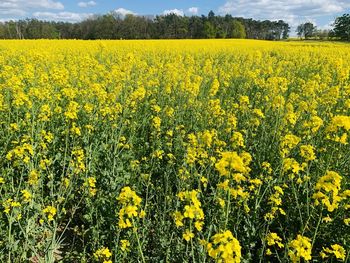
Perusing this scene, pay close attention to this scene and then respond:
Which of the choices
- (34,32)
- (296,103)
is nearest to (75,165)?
(296,103)

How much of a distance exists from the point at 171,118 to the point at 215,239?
3432 mm

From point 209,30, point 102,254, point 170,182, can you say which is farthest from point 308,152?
point 209,30

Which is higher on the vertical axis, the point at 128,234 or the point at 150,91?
the point at 150,91

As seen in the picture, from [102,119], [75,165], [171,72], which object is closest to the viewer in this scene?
[75,165]

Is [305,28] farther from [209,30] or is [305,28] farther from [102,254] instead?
[102,254]

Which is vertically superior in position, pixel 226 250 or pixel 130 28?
pixel 130 28

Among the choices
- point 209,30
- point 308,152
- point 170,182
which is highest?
point 209,30

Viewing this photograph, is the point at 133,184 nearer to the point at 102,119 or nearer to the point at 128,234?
the point at 128,234

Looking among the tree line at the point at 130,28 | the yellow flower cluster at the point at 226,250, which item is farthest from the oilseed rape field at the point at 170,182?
the tree line at the point at 130,28

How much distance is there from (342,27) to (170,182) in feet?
186

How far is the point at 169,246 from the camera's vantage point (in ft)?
8.61

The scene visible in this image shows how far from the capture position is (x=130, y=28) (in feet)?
166

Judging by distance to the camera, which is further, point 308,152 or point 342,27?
point 342,27

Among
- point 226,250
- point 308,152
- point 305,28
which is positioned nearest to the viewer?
point 226,250
